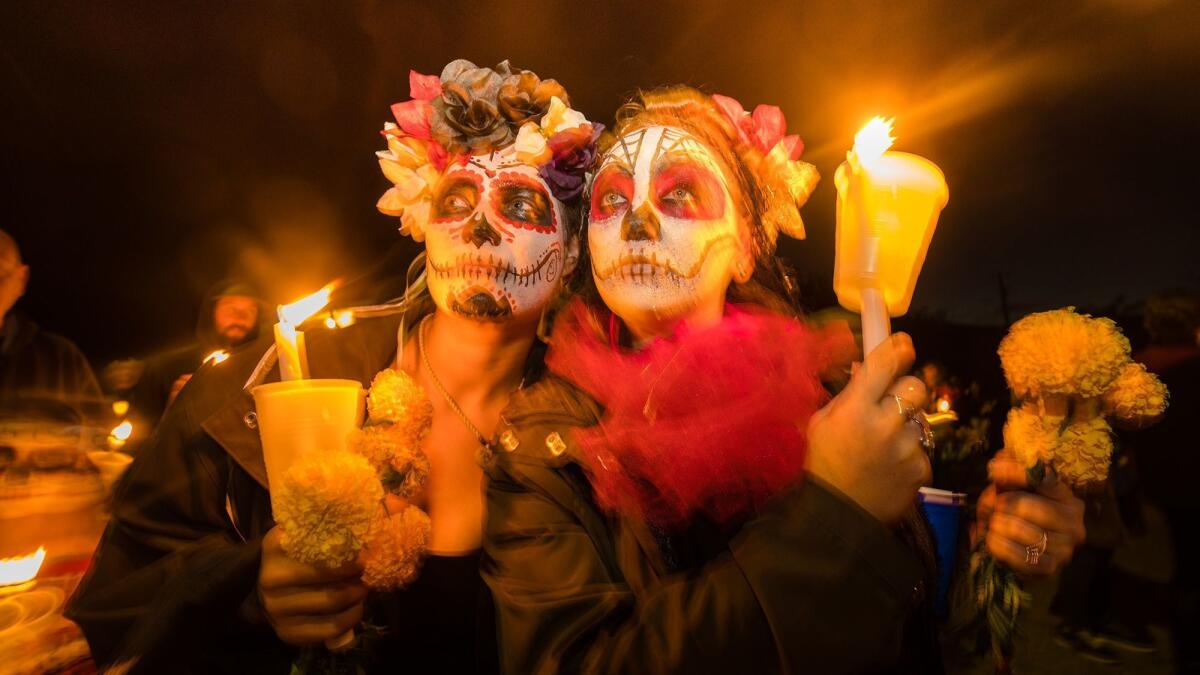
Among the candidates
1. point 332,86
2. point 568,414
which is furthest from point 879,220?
point 332,86

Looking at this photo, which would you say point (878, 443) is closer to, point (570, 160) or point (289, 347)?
point (289, 347)

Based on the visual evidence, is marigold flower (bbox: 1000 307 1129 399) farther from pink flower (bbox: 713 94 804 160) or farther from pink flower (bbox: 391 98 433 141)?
pink flower (bbox: 391 98 433 141)

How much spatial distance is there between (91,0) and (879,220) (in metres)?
4.96

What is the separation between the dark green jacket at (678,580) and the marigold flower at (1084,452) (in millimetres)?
310

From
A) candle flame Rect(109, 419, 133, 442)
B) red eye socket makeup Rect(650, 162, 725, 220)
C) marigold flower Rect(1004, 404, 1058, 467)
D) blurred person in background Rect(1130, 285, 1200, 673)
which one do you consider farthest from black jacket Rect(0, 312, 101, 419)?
blurred person in background Rect(1130, 285, 1200, 673)

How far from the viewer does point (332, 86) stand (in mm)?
4855

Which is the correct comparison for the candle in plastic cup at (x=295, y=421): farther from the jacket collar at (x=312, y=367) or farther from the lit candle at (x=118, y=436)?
the lit candle at (x=118, y=436)

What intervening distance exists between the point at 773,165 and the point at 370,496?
4.50ft

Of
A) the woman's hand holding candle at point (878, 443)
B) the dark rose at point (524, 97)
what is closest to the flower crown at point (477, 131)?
the dark rose at point (524, 97)

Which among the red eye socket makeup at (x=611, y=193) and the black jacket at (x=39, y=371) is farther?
the black jacket at (x=39, y=371)

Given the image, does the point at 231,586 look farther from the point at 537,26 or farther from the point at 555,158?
the point at 537,26

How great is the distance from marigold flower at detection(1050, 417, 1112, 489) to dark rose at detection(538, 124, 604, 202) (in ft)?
4.76

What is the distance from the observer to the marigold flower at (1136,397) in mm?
1190

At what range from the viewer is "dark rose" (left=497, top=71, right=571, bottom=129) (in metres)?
2.17
